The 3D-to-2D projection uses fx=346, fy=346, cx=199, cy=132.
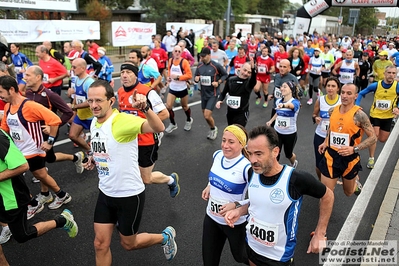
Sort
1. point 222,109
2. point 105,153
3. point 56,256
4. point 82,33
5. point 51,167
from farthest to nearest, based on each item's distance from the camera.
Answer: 1. point 82,33
2. point 222,109
3. point 51,167
4. point 56,256
5. point 105,153

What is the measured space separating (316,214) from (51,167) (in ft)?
14.5

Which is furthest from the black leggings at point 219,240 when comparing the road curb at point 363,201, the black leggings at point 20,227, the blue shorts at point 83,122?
the blue shorts at point 83,122

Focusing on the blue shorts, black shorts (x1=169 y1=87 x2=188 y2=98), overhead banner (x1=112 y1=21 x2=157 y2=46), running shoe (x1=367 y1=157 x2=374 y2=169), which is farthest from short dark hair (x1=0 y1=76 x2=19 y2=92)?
overhead banner (x1=112 y1=21 x2=157 y2=46)

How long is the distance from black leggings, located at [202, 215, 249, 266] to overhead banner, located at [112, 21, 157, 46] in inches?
630

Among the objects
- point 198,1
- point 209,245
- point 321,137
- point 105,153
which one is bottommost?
point 209,245

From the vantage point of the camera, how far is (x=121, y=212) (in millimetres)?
3186

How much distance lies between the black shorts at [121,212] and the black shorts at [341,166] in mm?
2539

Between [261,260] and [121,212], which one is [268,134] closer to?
[261,260]

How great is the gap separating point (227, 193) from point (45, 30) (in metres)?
14.0

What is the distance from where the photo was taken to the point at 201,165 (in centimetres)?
639

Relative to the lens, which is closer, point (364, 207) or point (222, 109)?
point (364, 207)

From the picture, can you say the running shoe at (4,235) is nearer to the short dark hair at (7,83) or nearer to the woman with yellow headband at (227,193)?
the short dark hair at (7,83)

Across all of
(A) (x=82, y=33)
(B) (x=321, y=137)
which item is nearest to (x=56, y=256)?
(B) (x=321, y=137)

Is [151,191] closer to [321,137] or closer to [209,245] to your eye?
[209,245]
